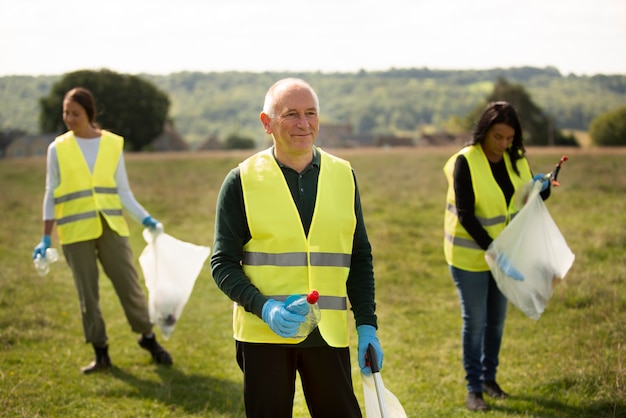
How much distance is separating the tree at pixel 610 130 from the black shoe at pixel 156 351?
198 ft

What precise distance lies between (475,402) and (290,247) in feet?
8.63

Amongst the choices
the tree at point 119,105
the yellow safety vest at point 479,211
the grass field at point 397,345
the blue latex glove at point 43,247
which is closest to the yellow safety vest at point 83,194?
the blue latex glove at point 43,247

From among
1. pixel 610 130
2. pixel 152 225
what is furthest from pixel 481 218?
pixel 610 130

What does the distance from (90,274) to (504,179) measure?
3.37 metres

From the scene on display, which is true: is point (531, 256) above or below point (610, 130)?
above

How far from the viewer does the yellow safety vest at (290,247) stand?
10.5 feet

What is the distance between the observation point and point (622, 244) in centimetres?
1077

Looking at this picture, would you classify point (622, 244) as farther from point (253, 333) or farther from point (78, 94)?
point (253, 333)

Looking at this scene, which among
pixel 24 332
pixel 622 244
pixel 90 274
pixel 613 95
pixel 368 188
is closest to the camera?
pixel 90 274

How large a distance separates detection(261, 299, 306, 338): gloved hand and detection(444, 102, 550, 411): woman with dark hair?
8.17 feet

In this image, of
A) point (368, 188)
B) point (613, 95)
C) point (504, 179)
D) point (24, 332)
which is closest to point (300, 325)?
point (504, 179)

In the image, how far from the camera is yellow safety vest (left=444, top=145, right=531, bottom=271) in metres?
5.22

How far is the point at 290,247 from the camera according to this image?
321 centimetres

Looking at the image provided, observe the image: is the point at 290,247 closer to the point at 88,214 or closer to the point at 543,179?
the point at 543,179
